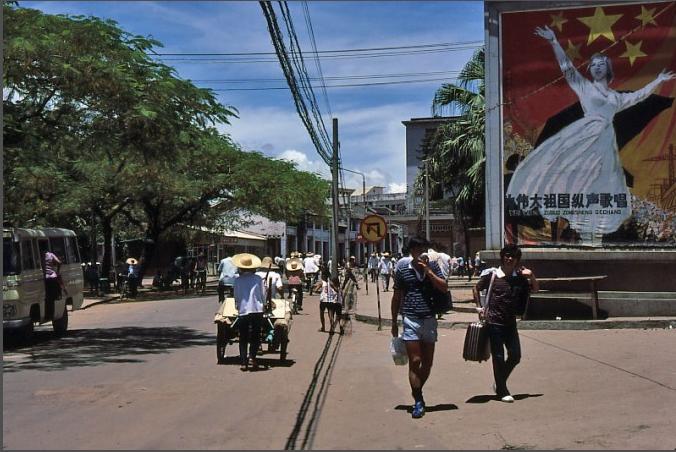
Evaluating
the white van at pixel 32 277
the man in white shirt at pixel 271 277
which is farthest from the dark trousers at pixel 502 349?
the white van at pixel 32 277

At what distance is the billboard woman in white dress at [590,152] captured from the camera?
16.8 metres

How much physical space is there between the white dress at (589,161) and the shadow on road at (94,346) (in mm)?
A: 8705

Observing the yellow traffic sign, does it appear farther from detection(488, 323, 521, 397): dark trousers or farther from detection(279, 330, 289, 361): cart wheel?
detection(488, 323, 521, 397): dark trousers

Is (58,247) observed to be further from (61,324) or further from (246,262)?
(246,262)

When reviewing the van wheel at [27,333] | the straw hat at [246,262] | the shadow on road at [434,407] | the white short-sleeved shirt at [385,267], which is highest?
the straw hat at [246,262]

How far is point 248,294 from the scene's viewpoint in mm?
10492

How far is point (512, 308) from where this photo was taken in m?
7.89

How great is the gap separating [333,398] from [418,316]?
5.91 feet

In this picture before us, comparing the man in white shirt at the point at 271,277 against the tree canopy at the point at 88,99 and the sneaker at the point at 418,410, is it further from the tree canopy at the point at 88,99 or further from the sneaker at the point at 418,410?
the sneaker at the point at 418,410

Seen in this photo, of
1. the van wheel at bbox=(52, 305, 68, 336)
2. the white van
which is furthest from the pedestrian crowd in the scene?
the van wheel at bbox=(52, 305, 68, 336)

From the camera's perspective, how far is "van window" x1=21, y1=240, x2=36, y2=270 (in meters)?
13.7

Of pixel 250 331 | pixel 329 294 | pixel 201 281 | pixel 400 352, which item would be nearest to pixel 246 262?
pixel 250 331

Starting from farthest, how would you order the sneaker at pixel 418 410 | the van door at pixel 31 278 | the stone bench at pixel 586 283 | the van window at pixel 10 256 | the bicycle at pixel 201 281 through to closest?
the bicycle at pixel 201 281
the stone bench at pixel 586 283
the van door at pixel 31 278
the van window at pixel 10 256
the sneaker at pixel 418 410

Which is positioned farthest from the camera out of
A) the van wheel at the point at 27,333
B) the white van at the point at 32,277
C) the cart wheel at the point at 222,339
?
the van wheel at the point at 27,333
